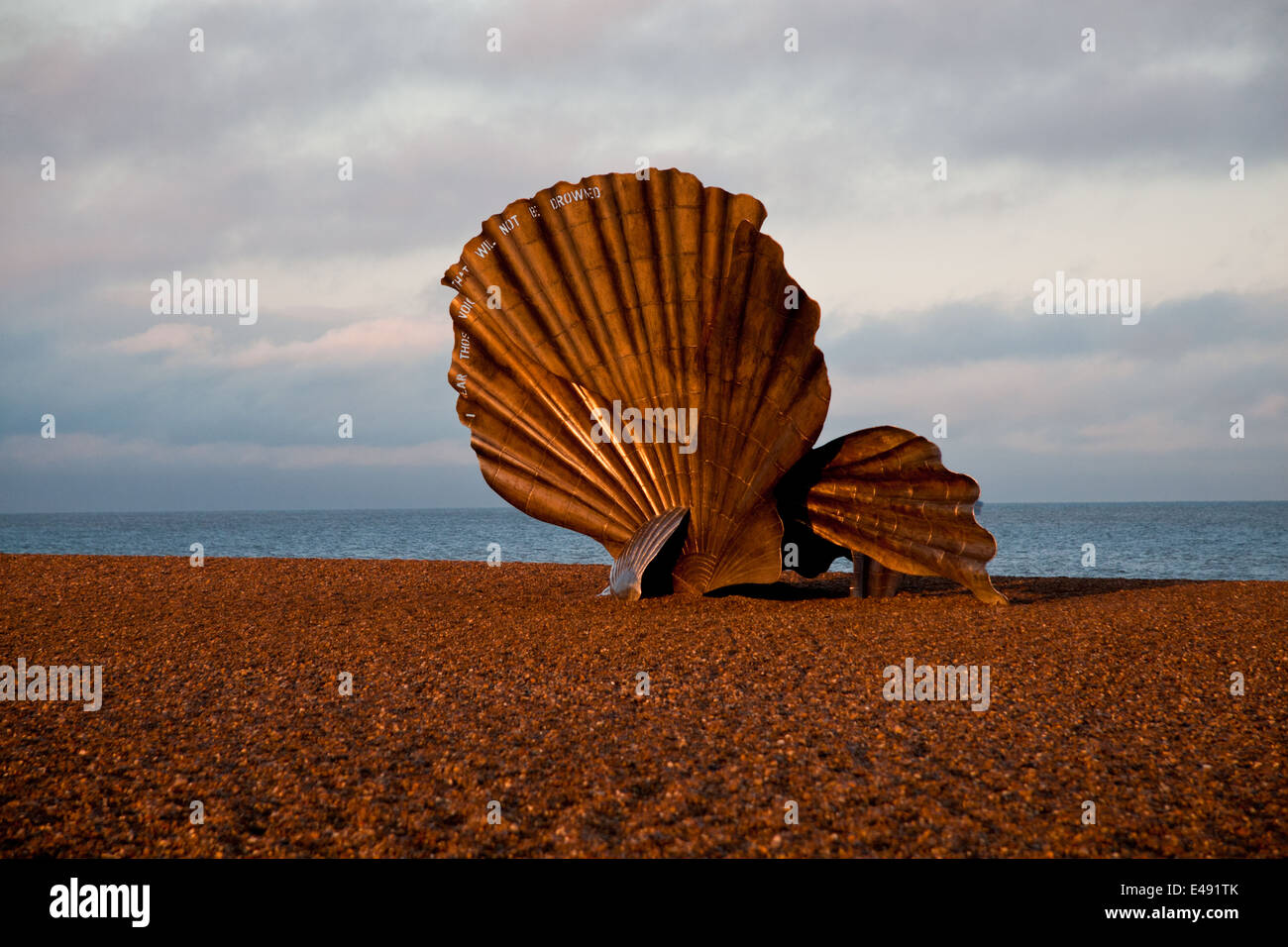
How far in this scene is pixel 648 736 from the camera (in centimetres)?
463

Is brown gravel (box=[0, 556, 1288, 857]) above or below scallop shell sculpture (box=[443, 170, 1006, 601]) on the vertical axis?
below

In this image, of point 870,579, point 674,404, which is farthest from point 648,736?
point 870,579

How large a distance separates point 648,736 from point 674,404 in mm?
4809

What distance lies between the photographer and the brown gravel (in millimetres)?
3457

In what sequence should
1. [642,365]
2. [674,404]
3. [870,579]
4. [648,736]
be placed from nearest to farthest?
[648,736]
[674,404]
[642,365]
[870,579]

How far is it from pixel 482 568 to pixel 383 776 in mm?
9492

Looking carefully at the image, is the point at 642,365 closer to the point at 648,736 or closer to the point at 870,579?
the point at 870,579

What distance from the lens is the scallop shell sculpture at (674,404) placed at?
339 inches

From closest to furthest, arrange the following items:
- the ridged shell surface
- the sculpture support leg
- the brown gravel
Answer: the brown gravel, the ridged shell surface, the sculpture support leg

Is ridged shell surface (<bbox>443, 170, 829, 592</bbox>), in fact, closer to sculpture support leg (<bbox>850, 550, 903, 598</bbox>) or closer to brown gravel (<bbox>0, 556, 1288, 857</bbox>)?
brown gravel (<bbox>0, 556, 1288, 857</bbox>)

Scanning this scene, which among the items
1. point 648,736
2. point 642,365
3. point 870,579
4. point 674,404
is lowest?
point 648,736

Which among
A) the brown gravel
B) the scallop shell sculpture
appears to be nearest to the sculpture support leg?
the scallop shell sculpture

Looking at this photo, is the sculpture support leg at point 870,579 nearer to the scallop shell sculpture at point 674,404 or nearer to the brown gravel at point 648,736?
the scallop shell sculpture at point 674,404

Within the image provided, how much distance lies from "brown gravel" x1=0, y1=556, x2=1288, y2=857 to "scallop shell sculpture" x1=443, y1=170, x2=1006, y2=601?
2.67 ft
